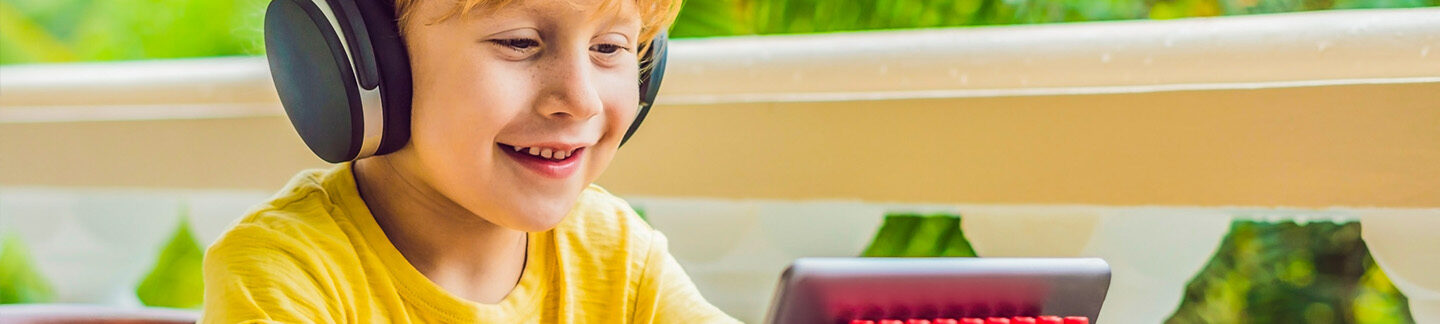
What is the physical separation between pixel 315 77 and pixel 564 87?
0.12 m

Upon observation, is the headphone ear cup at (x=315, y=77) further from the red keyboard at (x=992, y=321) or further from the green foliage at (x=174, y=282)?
the green foliage at (x=174, y=282)

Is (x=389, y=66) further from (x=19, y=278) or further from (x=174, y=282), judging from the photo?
(x=19, y=278)

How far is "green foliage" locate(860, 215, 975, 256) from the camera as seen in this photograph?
42.6 inches

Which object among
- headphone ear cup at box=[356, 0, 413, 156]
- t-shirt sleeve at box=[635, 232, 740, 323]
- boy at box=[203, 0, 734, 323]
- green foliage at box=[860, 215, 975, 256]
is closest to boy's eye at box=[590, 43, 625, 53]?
boy at box=[203, 0, 734, 323]

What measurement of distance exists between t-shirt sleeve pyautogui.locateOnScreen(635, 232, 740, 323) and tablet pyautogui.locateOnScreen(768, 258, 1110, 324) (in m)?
0.16

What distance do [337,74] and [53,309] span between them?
44cm

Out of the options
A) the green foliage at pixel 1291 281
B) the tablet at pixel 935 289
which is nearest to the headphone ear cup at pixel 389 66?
the tablet at pixel 935 289

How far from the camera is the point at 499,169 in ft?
2.09

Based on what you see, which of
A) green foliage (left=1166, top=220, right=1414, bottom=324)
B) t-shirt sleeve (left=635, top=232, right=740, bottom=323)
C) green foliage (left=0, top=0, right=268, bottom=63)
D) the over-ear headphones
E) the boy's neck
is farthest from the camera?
green foliage (left=0, top=0, right=268, bottom=63)

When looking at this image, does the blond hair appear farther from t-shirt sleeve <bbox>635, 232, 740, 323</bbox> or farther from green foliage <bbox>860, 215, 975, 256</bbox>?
green foliage <bbox>860, 215, 975, 256</bbox>

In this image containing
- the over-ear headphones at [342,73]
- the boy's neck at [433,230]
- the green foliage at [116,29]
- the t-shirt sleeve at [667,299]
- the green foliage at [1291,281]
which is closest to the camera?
the over-ear headphones at [342,73]

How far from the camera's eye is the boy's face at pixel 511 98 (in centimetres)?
62

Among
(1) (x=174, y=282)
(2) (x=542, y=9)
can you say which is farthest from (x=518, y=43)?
(1) (x=174, y=282)

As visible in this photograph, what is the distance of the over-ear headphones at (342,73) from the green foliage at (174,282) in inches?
31.4
